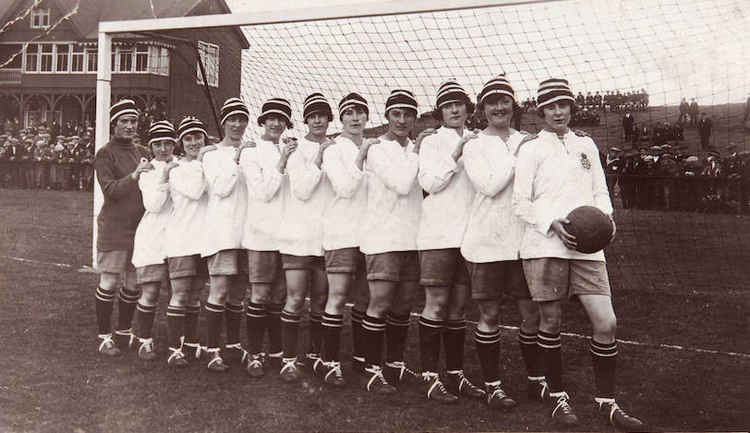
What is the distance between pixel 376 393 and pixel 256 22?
400 centimetres

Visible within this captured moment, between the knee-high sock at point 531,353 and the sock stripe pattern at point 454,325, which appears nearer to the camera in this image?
the knee-high sock at point 531,353

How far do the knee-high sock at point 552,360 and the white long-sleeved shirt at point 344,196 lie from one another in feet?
4.58

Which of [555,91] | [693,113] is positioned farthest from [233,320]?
[693,113]

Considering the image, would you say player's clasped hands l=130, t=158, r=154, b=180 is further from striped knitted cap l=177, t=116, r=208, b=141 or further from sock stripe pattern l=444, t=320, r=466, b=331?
sock stripe pattern l=444, t=320, r=466, b=331

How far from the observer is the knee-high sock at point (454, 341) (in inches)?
181

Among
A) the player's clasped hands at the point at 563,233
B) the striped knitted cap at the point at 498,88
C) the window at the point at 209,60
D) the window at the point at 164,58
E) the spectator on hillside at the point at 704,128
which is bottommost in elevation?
the player's clasped hands at the point at 563,233

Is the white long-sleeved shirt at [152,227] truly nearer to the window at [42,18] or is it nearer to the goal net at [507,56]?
the goal net at [507,56]

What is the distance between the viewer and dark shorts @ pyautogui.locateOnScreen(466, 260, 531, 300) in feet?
14.2

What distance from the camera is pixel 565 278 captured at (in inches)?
159

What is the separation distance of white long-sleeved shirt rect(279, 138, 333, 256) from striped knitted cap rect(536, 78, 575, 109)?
1603 mm

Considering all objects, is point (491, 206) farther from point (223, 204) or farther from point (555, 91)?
point (223, 204)

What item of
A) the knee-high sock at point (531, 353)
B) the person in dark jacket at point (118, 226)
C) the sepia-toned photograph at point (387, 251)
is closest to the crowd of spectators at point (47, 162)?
the sepia-toned photograph at point (387, 251)

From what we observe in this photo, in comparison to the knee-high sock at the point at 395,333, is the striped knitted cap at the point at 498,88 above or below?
above

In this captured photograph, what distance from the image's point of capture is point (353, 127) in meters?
4.89
